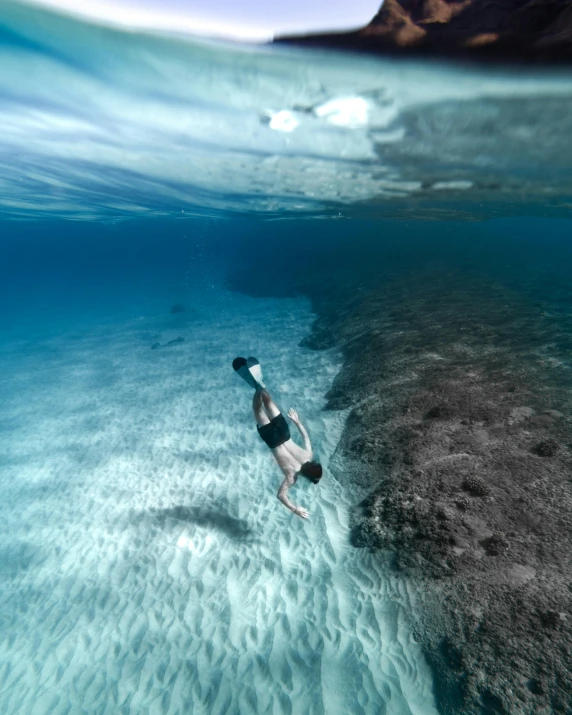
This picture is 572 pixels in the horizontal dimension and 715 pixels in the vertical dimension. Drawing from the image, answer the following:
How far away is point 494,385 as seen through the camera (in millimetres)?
9578

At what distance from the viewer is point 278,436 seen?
533 centimetres

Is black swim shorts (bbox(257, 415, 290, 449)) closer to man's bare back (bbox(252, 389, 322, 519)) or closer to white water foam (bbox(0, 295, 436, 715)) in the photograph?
man's bare back (bbox(252, 389, 322, 519))

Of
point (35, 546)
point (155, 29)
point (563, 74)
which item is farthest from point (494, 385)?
point (35, 546)

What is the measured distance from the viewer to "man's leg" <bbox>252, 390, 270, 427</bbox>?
523cm

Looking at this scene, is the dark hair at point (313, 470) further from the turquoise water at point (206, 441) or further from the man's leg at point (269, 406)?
the turquoise water at point (206, 441)

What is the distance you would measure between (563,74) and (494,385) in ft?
21.8

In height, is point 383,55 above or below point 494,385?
above

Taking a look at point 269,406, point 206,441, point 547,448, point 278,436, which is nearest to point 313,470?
point 278,436

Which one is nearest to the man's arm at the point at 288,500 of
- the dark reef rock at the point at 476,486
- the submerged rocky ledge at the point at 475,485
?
the submerged rocky ledge at the point at 475,485

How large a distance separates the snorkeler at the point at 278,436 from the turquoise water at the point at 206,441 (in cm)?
246

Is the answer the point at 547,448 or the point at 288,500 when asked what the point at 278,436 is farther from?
the point at 547,448

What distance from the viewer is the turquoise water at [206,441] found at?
5645mm

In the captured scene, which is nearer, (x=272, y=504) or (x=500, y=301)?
(x=272, y=504)

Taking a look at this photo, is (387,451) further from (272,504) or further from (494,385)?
(494,385)
